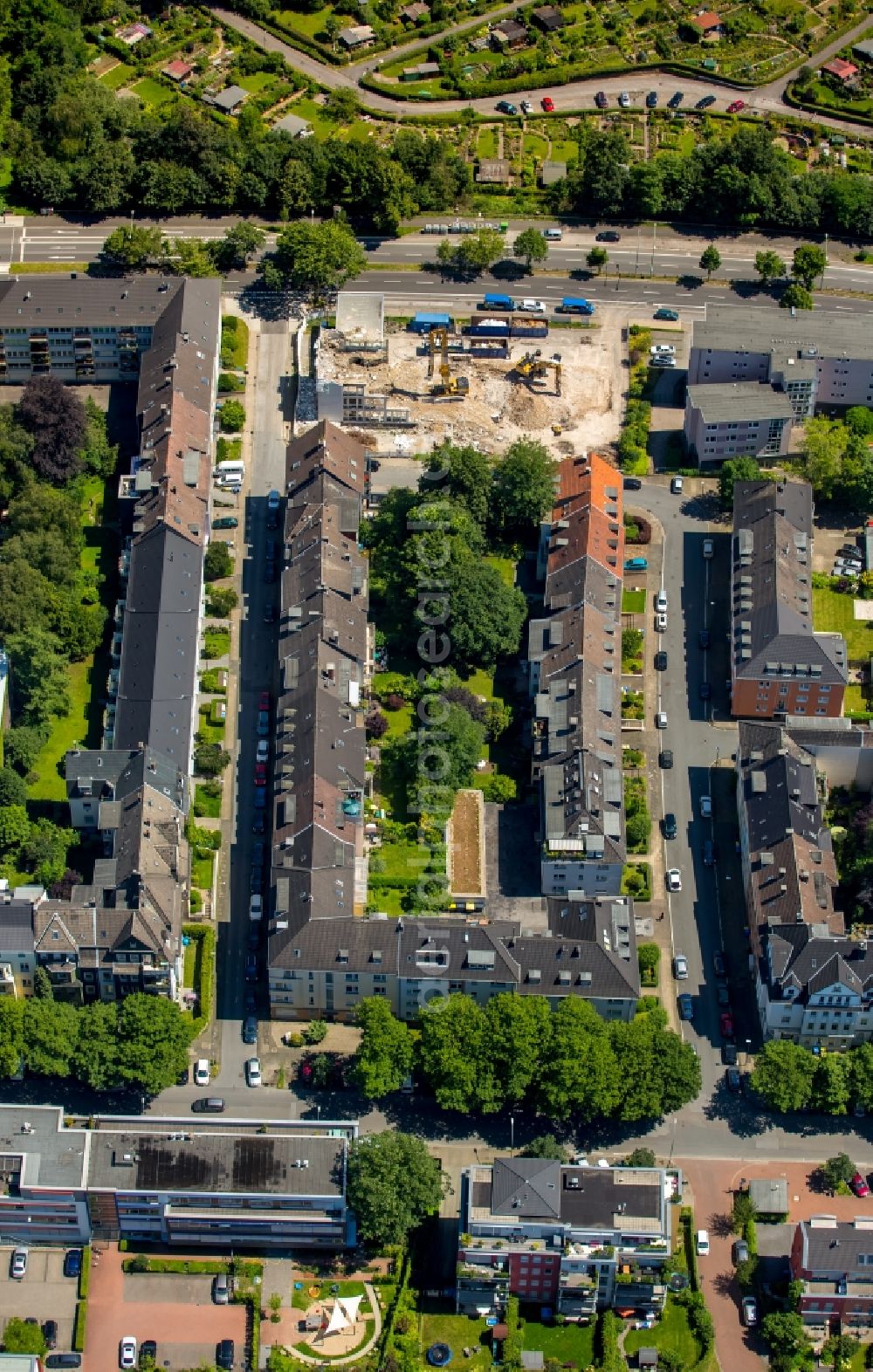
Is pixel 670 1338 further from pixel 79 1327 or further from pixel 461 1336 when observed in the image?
pixel 79 1327

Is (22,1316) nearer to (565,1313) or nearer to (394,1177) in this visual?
(394,1177)

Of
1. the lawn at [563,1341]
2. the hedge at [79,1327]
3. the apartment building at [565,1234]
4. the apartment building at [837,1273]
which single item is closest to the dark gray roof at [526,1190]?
the apartment building at [565,1234]

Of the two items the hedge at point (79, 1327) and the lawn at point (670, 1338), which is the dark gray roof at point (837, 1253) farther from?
the hedge at point (79, 1327)

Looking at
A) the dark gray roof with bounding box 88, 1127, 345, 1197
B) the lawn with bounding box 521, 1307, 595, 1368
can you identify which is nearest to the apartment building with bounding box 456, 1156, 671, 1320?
the lawn with bounding box 521, 1307, 595, 1368

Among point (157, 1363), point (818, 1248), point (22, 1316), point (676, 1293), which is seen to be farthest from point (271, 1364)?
point (818, 1248)

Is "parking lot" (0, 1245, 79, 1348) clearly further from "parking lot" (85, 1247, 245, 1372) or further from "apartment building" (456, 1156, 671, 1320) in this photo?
"apartment building" (456, 1156, 671, 1320)

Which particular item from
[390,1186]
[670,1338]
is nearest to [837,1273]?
[670,1338]
